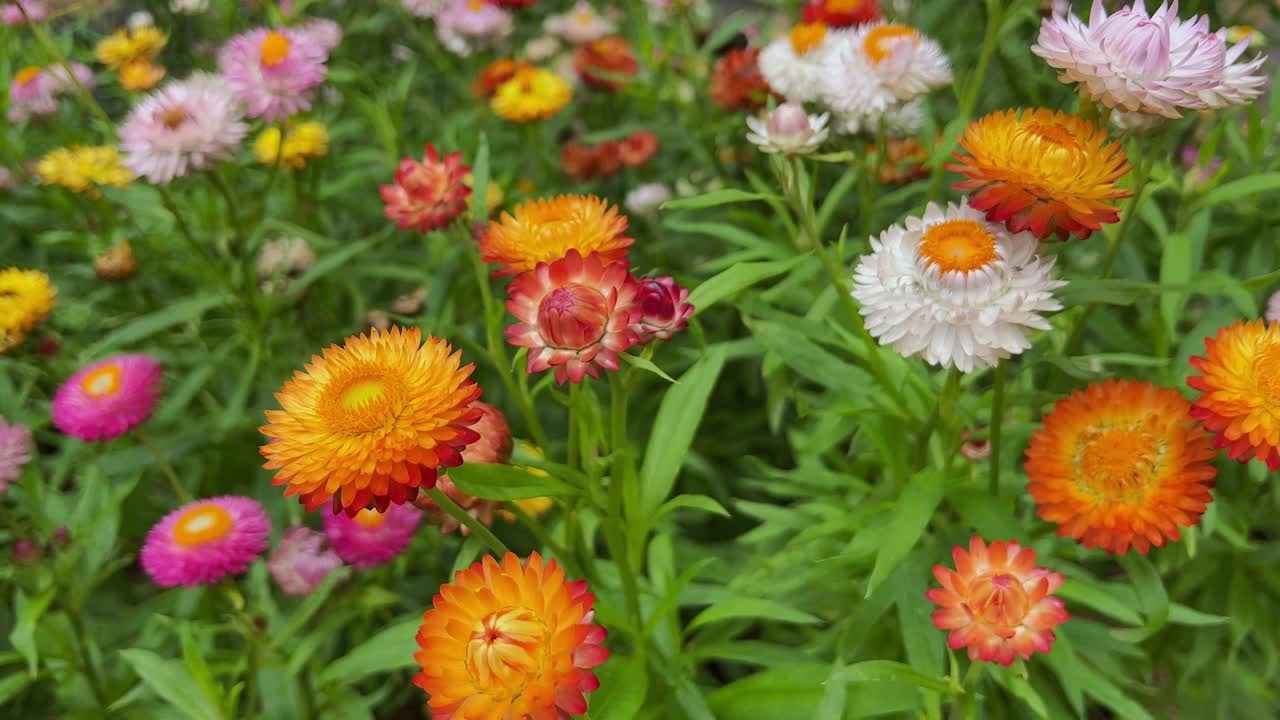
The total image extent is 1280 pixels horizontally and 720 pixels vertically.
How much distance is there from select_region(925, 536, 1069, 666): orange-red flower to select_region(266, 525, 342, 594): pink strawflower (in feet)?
3.07

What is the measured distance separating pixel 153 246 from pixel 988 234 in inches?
60.8

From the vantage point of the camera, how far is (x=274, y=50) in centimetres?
154

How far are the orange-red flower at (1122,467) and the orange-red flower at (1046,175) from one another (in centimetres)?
28

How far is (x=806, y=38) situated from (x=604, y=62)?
2.62ft

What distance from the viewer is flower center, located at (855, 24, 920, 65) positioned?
1314 millimetres

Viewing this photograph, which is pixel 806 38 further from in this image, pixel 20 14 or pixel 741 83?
pixel 20 14

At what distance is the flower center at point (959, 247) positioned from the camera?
789mm

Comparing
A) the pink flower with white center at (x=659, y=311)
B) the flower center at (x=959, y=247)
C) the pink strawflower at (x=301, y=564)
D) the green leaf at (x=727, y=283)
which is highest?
the pink flower with white center at (x=659, y=311)

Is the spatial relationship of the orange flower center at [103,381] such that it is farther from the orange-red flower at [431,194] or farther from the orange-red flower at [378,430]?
the orange-red flower at [378,430]

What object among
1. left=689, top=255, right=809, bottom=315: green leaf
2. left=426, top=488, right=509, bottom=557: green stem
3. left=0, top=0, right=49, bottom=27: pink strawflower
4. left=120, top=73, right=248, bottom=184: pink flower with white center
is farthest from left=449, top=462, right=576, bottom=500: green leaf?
left=0, top=0, right=49, bottom=27: pink strawflower

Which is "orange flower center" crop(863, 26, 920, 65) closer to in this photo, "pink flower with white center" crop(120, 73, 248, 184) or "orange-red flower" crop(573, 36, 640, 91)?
"orange-red flower" crop(573, 36, 640, 91)

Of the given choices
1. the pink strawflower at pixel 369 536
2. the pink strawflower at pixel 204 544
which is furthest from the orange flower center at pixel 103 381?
the pink strawflower at pixel 369 536

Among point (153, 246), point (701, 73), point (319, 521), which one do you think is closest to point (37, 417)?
point (153, 246)

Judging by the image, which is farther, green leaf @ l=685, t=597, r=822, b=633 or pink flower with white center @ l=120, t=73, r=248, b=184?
pink flower with white center @ l=120, t=73, r=248, b=184
